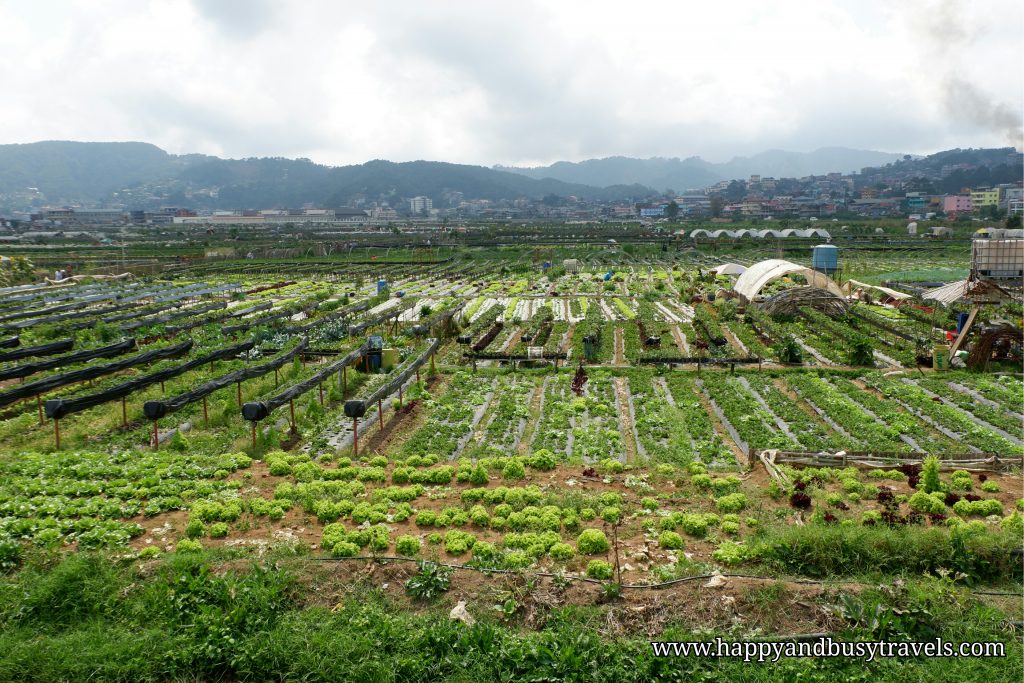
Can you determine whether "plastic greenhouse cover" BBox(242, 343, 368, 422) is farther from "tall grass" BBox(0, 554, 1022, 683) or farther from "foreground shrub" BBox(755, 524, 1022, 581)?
"foreground shrub" BBox(755, 524, 1022, 581)

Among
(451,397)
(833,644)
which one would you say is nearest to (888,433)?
(833,644)

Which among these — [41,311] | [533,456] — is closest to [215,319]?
[41,311]

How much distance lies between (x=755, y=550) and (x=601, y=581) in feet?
8.43

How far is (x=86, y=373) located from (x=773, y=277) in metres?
35.2

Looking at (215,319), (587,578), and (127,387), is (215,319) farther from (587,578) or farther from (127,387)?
(587,578)

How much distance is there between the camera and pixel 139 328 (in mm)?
28938

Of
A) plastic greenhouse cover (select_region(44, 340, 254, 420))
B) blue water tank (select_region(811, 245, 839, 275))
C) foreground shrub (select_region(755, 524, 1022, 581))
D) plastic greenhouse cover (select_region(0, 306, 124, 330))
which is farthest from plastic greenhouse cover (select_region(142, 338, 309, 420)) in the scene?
blue water tank (select_region(811, 245, 839, 275))

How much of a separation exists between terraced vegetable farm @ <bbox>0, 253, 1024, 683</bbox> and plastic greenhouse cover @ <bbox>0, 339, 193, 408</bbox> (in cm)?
11

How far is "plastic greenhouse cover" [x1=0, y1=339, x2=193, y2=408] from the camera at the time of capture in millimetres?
16953

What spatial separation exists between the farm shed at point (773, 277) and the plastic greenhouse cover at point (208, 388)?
93.5 feet

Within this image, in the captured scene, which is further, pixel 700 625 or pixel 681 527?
pixel 681 527

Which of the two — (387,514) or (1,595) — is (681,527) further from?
(1,595)

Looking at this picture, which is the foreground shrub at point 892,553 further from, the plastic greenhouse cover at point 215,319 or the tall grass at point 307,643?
the plastic greenhouse cover at point 215,319

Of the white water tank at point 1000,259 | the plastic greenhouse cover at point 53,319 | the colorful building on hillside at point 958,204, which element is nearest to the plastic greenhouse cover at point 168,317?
the plastic greenhouse cover at point 53,319
